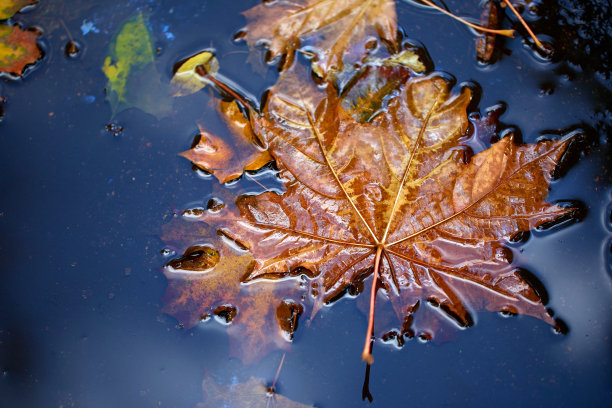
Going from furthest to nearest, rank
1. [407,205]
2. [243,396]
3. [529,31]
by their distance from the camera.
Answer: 1. [529,31]
2. [243,396]
3. [407,205]

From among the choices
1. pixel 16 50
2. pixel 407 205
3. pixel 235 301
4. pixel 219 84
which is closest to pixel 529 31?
pixel 407 205

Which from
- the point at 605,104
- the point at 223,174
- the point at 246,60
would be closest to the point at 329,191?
the point at 223,174

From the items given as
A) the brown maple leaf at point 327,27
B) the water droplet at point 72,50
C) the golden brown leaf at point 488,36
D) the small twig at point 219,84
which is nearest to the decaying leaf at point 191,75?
the small twig at point 219,84

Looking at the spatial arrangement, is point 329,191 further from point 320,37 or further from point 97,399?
point 97,399

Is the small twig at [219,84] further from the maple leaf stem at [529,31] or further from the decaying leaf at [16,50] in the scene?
the maple leaf stem at [529,31]

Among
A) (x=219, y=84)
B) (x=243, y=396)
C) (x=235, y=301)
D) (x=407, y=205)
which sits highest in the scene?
(x=219, y=84)

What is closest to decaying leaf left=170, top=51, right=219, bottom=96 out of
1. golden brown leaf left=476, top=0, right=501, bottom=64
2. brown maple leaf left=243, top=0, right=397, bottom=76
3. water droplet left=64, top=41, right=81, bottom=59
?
brown maple leaf left=243, top=0, right=397, bottom=76

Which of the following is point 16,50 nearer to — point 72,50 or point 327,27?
point 72,50
